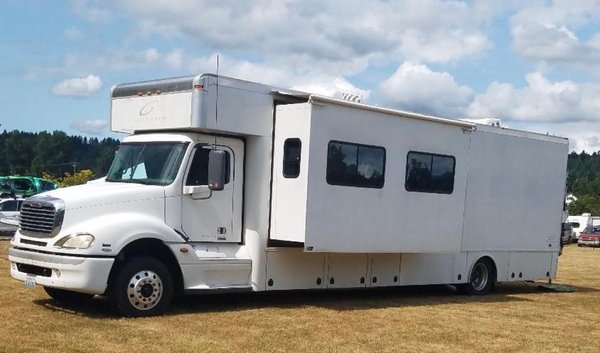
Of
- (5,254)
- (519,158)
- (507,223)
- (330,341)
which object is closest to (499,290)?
(507,223)

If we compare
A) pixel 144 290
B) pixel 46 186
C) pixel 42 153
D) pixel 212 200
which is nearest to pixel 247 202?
pixel 212 200

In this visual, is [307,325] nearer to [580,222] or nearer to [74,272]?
[74,272]

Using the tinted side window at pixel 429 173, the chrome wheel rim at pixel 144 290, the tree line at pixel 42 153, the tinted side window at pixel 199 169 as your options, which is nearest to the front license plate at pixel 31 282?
the chrome wheel rim at pixel 144 290

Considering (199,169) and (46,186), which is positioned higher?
(199,169)

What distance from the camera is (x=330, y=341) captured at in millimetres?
9523

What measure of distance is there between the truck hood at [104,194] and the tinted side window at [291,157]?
1.93 m

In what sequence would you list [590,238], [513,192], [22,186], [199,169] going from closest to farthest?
[199,169]
[513,192]
[22,186]
[590,238]

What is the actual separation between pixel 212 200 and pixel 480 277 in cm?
646

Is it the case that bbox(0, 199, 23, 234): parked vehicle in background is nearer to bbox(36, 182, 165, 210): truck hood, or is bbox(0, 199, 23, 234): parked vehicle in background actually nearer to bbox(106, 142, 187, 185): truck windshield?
bbox(106, 142, 187, 185): truck windshield

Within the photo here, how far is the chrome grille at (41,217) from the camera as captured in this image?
1033 centimetres

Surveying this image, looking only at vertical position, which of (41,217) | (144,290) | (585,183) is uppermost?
(41,217)

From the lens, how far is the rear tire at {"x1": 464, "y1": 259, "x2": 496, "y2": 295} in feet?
50.4

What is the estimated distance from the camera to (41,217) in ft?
34.6

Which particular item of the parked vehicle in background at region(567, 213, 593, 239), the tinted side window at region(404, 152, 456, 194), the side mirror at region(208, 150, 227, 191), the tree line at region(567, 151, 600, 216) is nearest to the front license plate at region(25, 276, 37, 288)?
the side mirror at region(208, 150, 227, 191)
